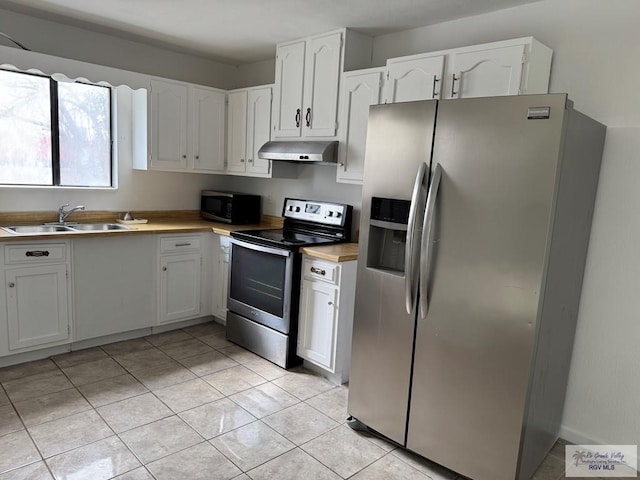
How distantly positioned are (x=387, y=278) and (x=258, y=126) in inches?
84.8

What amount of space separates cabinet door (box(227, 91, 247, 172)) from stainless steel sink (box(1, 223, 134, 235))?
109 centimetres

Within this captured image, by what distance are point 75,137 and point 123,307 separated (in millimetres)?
1432

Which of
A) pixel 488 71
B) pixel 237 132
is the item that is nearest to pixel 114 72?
pixel 237 132

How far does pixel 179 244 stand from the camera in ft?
12.2

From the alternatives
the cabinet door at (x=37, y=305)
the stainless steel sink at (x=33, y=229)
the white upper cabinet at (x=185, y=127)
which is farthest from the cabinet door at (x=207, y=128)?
the cabinet door at (x=37, y=305)

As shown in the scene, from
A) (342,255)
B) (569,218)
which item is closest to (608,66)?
(569,218)

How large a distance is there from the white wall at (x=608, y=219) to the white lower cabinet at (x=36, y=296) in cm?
325

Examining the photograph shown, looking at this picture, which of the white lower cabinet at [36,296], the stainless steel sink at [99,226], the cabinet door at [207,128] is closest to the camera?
the white lower cabinet at [36,296]

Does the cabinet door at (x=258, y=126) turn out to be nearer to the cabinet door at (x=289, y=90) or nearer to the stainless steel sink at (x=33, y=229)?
the cabinet door at (x=289, y=90)

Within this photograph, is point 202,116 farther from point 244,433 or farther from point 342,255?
point 244,433

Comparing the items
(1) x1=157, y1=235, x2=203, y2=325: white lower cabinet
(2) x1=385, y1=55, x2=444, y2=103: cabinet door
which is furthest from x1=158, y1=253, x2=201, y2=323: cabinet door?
(2) x1=385, y1=55, x2=444, y2=103: cabinet door

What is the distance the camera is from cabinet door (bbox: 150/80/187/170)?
374 cm

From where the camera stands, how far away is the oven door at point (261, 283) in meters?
3.13

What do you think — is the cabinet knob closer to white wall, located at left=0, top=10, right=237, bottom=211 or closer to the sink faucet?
white wall, located at left=0, top=10, right=237, bottom=211
